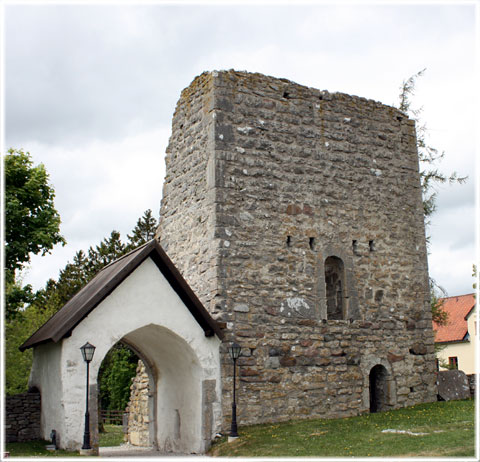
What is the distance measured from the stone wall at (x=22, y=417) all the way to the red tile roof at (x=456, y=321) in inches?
1133

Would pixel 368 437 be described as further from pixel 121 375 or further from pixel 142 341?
pixel 121 375

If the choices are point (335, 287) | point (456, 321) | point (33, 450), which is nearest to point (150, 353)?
point (33, 450)

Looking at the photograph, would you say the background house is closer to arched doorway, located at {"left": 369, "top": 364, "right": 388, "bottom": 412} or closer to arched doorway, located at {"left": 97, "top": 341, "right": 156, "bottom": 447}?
arched doorway, located at {"left": 97, "top": 341, "right": 156, "bottom": 447}

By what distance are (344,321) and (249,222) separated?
3.34 metres

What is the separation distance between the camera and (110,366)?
1241 inches

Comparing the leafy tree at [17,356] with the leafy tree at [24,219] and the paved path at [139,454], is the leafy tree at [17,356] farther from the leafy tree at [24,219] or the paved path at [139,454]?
the paved path at [139,454]

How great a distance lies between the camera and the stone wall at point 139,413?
50.2ft

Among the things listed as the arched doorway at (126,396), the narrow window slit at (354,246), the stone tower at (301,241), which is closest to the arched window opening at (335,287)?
the stone tower at (301,241)

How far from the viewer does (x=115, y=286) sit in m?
12.0

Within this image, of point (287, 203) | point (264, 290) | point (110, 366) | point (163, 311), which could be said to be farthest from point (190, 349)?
point (110, 366)

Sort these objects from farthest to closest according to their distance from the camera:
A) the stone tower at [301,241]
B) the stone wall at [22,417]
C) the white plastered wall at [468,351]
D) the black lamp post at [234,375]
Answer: the white plastered wall at [468,351] < the stone tower at [301,241] < the stone wall at [22,417] < the black lamp post at [234,375]

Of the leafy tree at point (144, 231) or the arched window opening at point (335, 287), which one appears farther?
the leafy tree at point (144, 231)

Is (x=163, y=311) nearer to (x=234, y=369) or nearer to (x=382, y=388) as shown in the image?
(x=234, y=369)

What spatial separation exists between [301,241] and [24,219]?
7072 mm
